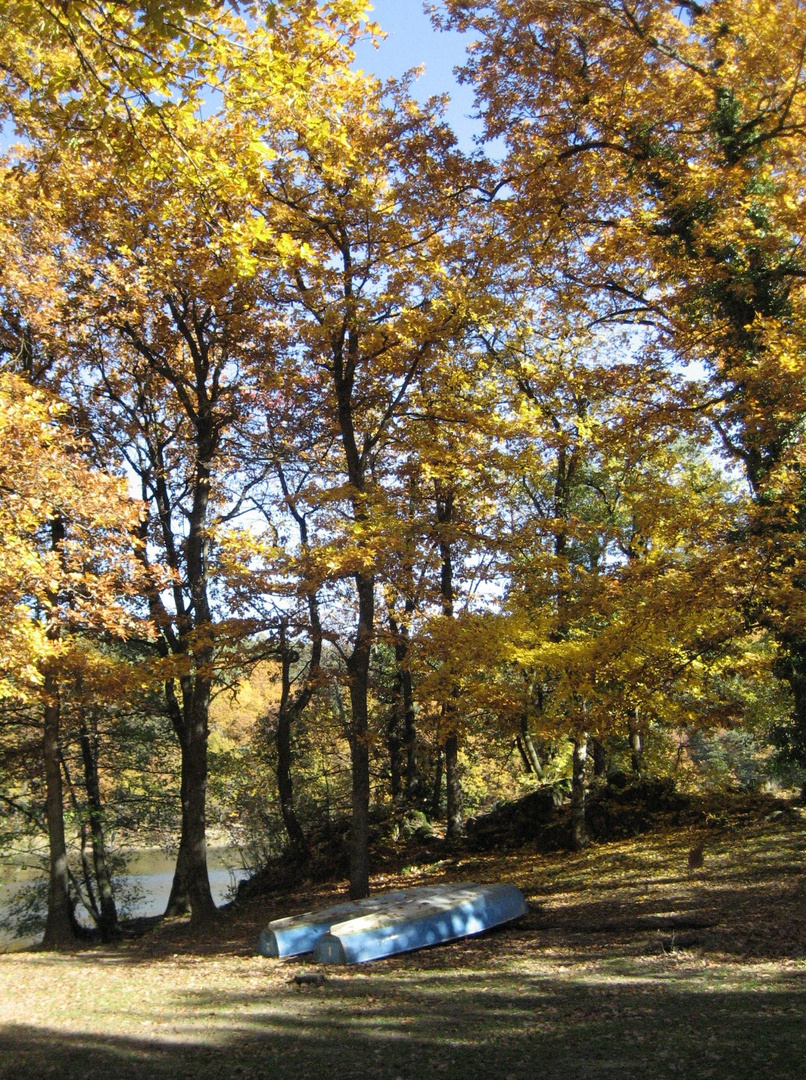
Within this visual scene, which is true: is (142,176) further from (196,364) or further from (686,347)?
(196,364)

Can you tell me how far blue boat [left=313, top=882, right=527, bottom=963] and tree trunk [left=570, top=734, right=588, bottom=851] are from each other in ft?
13.9

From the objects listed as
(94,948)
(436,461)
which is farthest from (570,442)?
(94,948)

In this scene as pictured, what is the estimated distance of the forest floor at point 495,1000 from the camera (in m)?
4.83

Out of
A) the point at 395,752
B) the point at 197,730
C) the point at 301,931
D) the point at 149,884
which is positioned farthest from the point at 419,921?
the point at 149,884

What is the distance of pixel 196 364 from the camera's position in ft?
52.5

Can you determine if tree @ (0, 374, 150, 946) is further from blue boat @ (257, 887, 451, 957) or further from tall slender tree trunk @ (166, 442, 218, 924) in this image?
blue boat @ (257, 887, 451, 957)

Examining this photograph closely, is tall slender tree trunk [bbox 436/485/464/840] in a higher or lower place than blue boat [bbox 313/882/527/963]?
higher

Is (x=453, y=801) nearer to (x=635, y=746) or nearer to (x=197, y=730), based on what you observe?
(x=635, y=746)

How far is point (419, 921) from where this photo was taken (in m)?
9.51

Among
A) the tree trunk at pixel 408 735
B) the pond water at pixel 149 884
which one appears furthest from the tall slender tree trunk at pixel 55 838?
the tree trunk at pixel 408 735

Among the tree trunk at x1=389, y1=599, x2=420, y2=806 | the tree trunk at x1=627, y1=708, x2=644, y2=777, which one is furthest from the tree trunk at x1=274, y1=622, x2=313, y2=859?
the tree trunk at x1=627, y1=708, x2=644, y2=777

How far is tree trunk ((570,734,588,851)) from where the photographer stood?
48.3ft

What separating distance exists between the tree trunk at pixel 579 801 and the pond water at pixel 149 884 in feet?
30.8

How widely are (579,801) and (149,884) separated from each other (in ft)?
70.0
